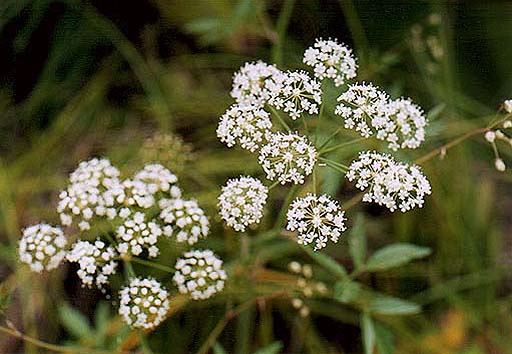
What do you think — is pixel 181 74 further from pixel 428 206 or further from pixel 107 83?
pixel 428 206

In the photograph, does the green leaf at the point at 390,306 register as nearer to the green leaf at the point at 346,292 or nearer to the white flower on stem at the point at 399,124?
the green leaf at the point at 346,292

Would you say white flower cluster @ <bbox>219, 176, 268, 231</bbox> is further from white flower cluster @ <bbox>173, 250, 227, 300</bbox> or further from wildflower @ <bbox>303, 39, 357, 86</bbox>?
wildflower @ <bbox>303, 39, 357, 86</bbox>

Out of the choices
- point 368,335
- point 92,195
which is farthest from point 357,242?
point 92,195

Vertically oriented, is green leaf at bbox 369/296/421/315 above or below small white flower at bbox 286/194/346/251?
below

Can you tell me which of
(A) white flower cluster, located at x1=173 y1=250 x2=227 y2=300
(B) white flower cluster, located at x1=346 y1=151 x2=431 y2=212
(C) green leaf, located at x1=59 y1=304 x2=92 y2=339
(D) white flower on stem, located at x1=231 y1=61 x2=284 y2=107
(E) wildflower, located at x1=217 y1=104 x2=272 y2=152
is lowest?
(C) green leaf, located at x1=59 y1=304 x2=92 y2=339

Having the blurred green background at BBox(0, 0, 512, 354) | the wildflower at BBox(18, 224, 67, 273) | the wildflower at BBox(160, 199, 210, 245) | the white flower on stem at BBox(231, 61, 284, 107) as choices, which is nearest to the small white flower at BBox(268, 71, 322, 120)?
the white flower on stem at BBox(231, 61, 284, 107)

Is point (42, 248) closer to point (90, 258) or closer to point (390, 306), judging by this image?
point (90, 258)

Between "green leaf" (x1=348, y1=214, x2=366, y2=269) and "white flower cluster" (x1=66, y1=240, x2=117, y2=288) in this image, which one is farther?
"green leaf" (x1=348, y1=214, x2=366, y2=269)

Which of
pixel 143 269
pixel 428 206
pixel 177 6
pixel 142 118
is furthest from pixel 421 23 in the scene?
pixel 143 269
